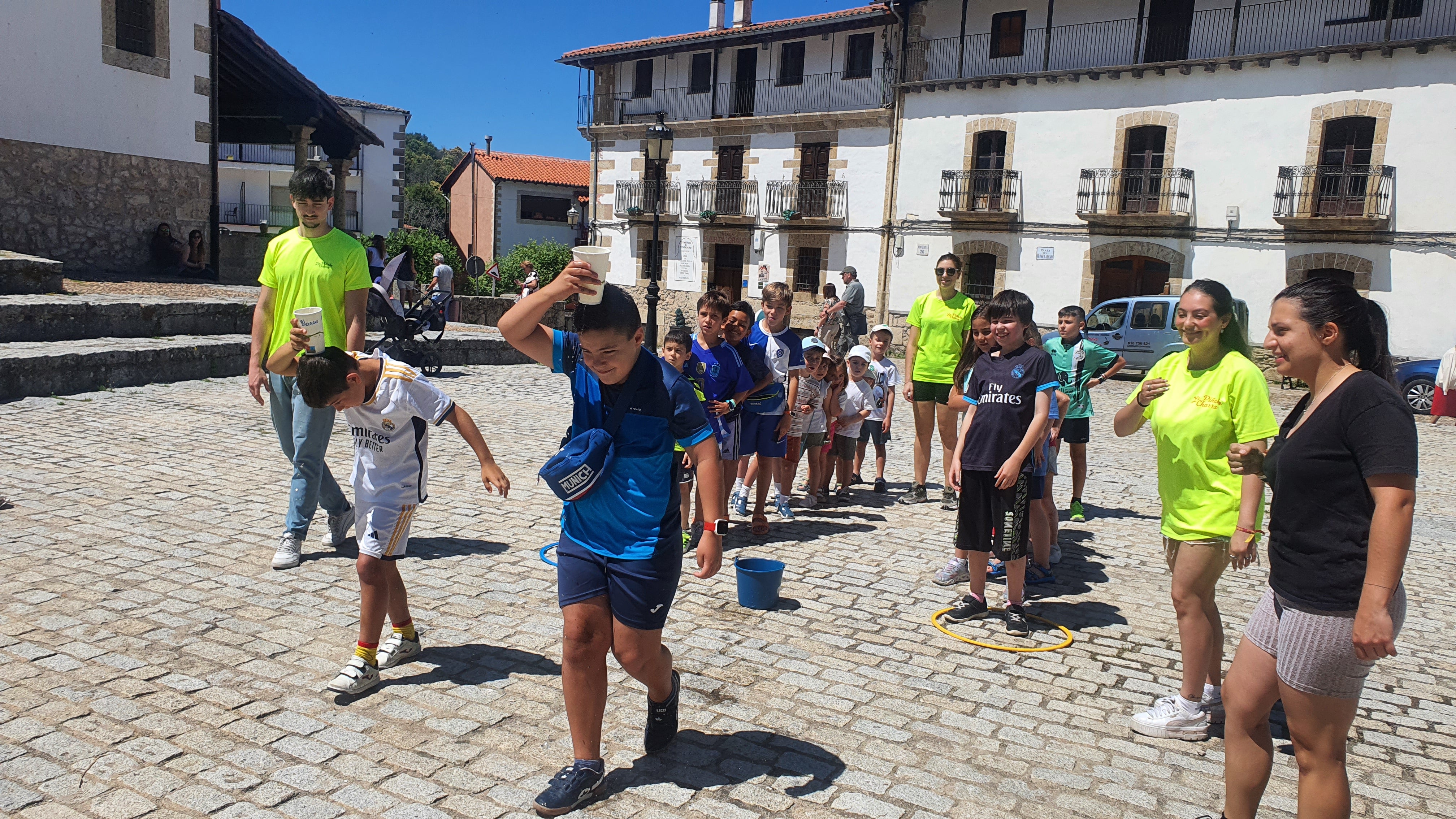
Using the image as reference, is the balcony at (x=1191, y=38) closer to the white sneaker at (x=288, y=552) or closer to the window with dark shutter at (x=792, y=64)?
the window with dark shutter at (x=792, y=64)

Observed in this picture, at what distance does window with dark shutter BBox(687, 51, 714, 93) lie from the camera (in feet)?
108

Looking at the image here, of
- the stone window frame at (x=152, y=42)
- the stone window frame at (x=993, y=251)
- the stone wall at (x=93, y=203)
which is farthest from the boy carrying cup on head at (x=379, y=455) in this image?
the stone window frame at (x=993, y=251)

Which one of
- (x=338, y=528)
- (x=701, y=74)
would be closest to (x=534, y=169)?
(x=701, y=74)

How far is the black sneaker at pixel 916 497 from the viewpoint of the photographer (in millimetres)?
8242

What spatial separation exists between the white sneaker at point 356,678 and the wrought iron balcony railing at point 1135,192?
2396 centimetres

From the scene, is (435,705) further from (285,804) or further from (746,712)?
(746,712)

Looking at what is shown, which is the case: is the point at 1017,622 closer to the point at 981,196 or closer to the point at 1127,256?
the point at 1127,256

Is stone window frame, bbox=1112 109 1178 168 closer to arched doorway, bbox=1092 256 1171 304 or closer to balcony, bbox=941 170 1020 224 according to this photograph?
arched doorway, bbox=1092 256 1171 304

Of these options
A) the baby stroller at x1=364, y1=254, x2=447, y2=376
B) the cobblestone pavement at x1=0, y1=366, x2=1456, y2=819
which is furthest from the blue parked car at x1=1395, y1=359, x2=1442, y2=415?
the baby stroller at x1=364, y1=254, x2=447, y2=376

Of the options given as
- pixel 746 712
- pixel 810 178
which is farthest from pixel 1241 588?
pixel 810 178

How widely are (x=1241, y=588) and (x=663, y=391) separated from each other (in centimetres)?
457

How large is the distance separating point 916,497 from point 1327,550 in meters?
5.50

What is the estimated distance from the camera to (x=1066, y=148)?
25.6m

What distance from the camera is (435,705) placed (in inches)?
153
